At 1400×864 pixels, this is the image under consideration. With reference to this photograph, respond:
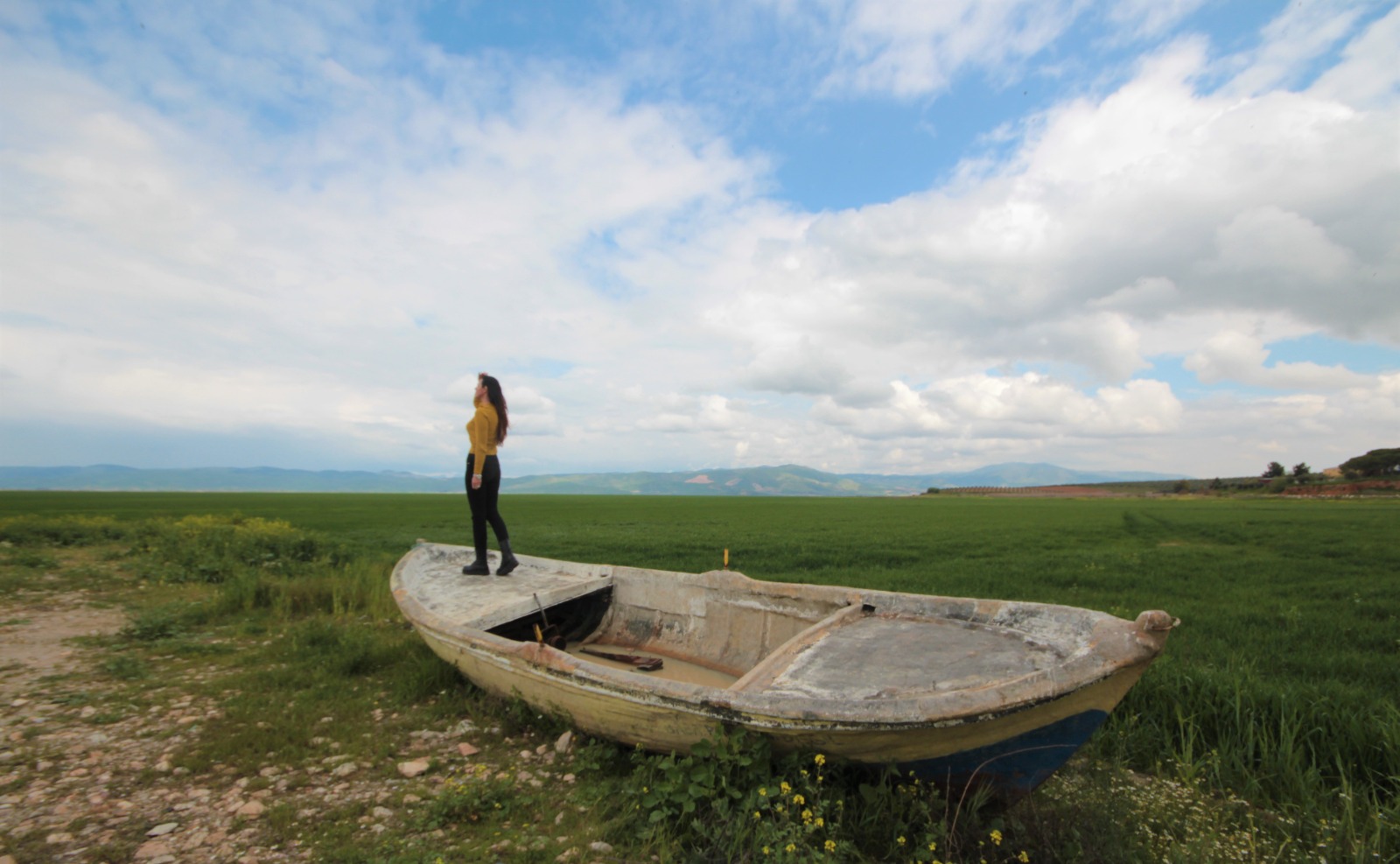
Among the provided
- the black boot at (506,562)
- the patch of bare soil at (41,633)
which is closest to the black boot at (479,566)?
the black boot at (506,562)

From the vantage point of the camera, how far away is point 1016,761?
2979 mm

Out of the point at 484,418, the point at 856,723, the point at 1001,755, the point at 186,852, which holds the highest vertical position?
the point at 484,418

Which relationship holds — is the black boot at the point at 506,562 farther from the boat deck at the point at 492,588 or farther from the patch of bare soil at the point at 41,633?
the patch of bare soil at the point at 41,633

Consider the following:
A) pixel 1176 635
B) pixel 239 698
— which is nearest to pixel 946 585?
pixel 1176 635

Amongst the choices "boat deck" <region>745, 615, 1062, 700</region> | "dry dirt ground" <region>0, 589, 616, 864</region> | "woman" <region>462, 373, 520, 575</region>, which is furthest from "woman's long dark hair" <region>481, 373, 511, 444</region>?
"boat deck" <region>745, 615, 1062, 700</region>

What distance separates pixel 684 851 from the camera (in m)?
3.09

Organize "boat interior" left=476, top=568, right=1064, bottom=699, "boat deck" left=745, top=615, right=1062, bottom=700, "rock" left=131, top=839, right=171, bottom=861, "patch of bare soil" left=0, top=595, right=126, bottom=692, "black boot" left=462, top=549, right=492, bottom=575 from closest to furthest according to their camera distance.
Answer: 1. "rock" left=131, top=839, right=171, bottom=861
2. "boat deck" left=745, top=615, right=1062, bottom=700
3. "boat interior" left=476, top=568, right=1064, bottom=699
4. "patch of bare soil" left=0, top=595, right=126, bottom=692
5. "black boot" left=462, top=549, right=492, bottom=575

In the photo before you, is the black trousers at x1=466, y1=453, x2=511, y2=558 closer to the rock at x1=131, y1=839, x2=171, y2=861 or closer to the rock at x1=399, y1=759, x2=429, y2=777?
the rock at x1=399, y1=759, x2=429, y2=777

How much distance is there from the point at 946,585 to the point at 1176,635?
119 inches

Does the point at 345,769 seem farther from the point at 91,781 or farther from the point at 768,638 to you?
the point at 768,638

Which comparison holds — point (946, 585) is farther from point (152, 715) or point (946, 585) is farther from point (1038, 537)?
point (1038, 537)

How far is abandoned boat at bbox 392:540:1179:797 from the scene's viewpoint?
2.81 metres

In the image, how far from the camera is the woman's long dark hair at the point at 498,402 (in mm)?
6648

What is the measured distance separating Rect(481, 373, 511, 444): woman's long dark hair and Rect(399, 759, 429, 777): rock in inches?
133
